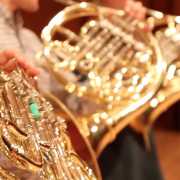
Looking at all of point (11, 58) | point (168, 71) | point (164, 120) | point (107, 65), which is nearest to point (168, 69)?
point (168, 71)

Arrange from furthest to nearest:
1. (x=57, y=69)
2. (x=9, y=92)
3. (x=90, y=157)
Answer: (x=57, y=69) < (x=90, y=157) < (x=9, y=92)

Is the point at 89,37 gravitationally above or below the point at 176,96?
above

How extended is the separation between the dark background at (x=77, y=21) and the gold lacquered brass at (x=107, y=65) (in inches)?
20.4

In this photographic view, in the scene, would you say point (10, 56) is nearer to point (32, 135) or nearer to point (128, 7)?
point (32, 135)

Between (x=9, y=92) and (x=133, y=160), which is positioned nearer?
(x=9, y=92)

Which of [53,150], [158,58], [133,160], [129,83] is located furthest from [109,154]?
[53,150]

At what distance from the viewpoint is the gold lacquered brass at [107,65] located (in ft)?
2.17

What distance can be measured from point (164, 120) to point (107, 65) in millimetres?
1423

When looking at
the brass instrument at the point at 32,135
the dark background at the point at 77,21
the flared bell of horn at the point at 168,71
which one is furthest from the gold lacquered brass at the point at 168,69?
the dark background at the point at 77,21

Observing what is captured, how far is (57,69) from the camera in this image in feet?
2.48

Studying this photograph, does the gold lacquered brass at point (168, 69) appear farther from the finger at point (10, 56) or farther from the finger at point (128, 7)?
the finger at point (10, 56)

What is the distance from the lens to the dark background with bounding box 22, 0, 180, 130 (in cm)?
136

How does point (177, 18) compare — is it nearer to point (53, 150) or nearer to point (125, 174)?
point (125, 174)

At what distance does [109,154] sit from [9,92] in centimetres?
49
